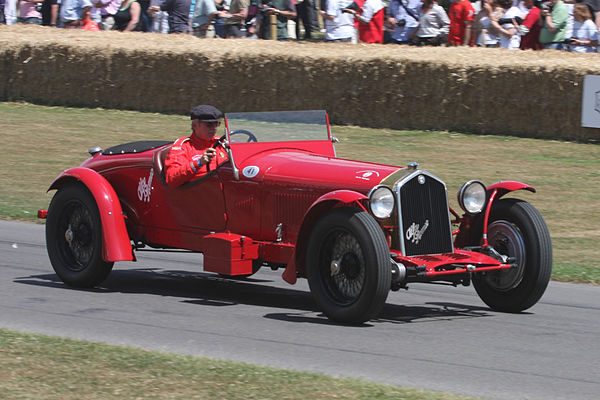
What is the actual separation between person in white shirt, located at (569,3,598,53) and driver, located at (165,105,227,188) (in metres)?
9.63

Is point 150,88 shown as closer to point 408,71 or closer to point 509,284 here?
point 408,71

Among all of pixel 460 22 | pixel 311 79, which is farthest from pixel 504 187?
pixel 311 79

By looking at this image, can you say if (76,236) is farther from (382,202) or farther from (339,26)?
(339,26)

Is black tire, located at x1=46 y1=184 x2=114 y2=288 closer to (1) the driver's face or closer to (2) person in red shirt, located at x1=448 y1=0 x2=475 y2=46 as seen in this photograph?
(1) the driver's face

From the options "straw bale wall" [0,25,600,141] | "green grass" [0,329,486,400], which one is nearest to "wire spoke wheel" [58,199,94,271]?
"green grass" [0,329,486,400]

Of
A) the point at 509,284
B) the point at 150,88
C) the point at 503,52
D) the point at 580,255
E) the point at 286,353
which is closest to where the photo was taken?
the point at 286,353

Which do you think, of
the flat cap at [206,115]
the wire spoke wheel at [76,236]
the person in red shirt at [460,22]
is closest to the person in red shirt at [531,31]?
the person in red shirt at [460,22]

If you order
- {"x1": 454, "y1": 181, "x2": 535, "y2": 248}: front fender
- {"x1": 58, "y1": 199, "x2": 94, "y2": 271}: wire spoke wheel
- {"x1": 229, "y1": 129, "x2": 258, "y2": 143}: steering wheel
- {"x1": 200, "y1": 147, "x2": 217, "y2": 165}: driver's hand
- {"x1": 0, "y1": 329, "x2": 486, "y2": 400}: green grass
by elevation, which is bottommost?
{"x1": 0, "y1": 329, "x2": 486, "y2": 400}: green grass

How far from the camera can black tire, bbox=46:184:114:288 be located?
25.4 feet

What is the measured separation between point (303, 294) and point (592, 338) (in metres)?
2.31

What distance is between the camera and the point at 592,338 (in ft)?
21.2

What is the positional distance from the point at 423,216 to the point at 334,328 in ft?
3.14

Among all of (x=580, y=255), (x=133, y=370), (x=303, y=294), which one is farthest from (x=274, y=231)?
(x=580, y=255)

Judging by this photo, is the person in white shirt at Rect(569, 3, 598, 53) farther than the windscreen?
Yes
